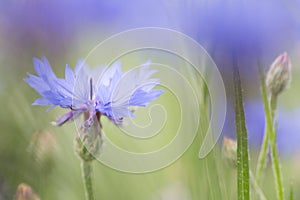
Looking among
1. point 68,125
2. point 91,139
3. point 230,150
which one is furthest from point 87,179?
point 68,125

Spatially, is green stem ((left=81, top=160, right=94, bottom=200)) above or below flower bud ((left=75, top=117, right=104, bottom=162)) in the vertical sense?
below

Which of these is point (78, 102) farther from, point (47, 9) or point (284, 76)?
point (47, 9)

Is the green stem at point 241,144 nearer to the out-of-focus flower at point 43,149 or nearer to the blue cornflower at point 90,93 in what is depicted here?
the blue cornflower at point 90,93

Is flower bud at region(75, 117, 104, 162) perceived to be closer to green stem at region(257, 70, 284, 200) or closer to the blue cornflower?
the blue cornflower

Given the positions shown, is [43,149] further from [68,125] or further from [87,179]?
[68,125]

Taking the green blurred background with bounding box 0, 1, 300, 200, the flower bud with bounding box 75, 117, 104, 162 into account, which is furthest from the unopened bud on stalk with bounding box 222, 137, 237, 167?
the flower bud with bounding box 75, 117, 104, 162

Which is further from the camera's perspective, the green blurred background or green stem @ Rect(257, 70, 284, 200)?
the green blurred background
